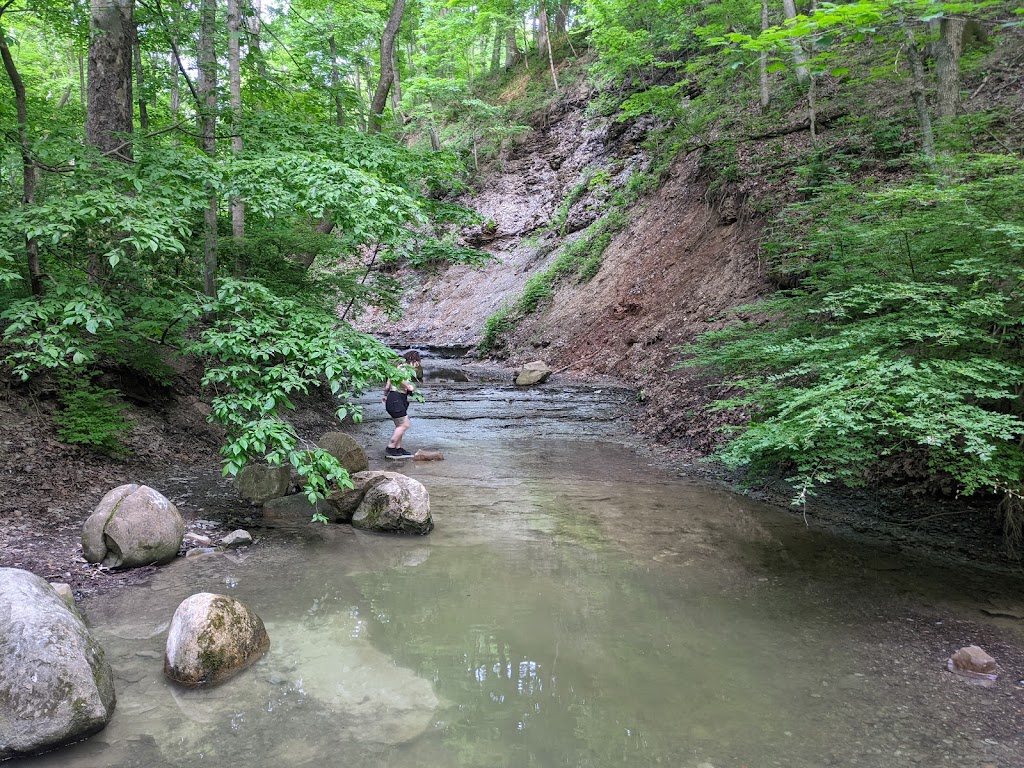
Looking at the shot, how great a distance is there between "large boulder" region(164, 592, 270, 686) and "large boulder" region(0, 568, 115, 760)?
0.37 metres

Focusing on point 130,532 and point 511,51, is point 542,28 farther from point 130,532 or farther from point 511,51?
point 130,532

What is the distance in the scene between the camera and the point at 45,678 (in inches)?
125

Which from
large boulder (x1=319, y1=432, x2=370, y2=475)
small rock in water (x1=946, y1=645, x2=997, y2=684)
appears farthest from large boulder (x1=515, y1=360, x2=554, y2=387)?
small rock in water (x1=946, y1=645, x2=997, y2=684)

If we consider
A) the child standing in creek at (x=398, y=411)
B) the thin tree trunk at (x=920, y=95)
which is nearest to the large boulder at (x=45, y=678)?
the child standing in creek at (x=398, y=411)

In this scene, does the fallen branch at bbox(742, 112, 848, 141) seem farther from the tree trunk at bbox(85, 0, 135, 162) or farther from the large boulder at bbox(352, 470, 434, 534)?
the tree trunk at bbox(85, 0, 135, 162)

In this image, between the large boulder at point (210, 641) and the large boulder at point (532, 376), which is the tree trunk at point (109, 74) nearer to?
the large boulder at point (210, 641)

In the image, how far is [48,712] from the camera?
3115mm

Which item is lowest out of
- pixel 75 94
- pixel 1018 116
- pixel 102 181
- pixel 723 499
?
pixel 723 499

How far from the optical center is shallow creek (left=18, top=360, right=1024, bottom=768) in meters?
3.22

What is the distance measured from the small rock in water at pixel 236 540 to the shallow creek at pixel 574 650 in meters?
0.20

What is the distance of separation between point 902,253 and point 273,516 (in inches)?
272

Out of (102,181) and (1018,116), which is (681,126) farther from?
(102,181)

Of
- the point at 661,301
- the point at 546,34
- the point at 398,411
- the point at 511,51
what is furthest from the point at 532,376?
the point at 511,51

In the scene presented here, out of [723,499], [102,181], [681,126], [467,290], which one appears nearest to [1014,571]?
[723,499]
